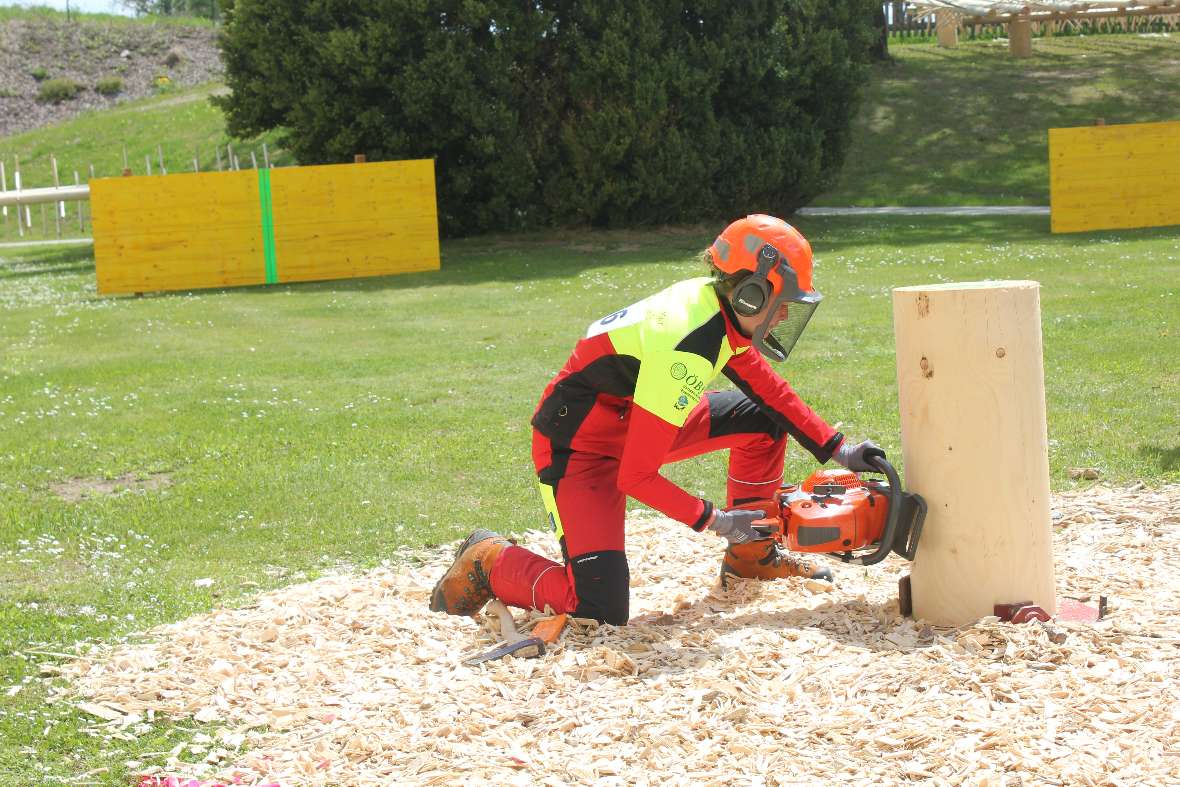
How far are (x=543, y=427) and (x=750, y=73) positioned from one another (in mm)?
17706

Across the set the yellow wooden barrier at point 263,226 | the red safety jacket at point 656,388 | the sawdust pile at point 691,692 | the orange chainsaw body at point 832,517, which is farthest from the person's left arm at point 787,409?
the yellow wooden barrier at point 263,226

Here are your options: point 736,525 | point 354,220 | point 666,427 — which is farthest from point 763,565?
point 354,220

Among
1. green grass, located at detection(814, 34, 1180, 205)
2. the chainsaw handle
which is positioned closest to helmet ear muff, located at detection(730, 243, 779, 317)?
the chainsaw handle

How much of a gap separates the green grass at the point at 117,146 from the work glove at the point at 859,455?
26482 mm

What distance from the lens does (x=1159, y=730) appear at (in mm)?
3666

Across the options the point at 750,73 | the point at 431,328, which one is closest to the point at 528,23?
the point at 750,73

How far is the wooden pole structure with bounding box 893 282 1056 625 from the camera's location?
4352 mm

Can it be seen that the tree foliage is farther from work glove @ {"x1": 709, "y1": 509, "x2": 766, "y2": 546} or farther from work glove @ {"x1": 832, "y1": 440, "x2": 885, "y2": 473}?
work glove @ {"x1": 709, "y1": 509, "x2": 766, "y2": 546}

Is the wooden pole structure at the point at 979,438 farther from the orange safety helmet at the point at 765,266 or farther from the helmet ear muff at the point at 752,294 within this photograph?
the helmet ear muff at the point at 752,294

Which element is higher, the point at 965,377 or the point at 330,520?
the point at 965,377

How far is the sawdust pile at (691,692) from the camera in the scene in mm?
3670

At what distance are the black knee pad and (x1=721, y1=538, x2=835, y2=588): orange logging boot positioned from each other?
78 centimetres

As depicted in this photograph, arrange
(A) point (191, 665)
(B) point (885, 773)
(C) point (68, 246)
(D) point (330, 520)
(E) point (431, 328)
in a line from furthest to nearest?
A: (C) point (68, 246) → (E) point (431, 328) → (D) point (330, 520) → (A) point (191, 665) → (B) point (885, 773)

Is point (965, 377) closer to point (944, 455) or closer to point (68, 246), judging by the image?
point (944, 455)
